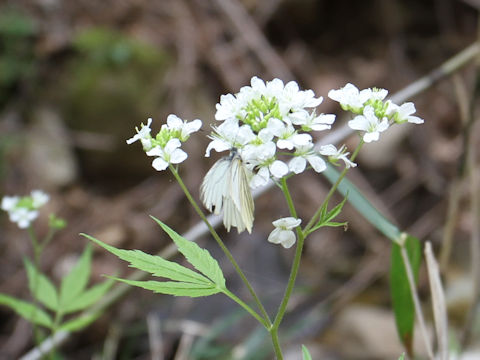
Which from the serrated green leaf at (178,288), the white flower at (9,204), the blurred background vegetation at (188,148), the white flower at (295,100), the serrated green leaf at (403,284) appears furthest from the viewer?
the blurred background vegetation at (188,148)

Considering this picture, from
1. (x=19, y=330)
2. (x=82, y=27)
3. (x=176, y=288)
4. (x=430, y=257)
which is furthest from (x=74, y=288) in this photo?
(x=82, y=27)

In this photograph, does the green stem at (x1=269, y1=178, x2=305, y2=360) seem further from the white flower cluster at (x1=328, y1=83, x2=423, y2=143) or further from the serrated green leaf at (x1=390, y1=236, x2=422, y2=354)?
the serrated green leaf at (x1=390, y1=236, x2=422, y2=354)

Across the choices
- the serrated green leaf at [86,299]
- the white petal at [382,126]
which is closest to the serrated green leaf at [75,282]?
the serrated green leaf at [86,299]

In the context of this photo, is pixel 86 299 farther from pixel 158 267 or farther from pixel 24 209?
pixel 158 267

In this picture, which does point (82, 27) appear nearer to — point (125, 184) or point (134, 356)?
point (125, 184)

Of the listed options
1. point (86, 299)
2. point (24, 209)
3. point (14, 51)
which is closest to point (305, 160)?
point (86, 299)

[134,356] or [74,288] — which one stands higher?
[74,288]

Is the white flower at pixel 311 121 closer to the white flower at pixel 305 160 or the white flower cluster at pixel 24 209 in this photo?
the white flower at pixel 305 160
